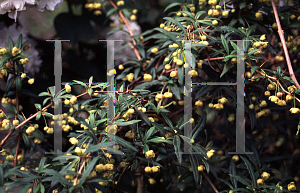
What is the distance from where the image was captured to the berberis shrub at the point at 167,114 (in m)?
0.63

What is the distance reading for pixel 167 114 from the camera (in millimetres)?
816

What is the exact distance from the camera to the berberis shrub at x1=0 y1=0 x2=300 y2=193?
0.63 m

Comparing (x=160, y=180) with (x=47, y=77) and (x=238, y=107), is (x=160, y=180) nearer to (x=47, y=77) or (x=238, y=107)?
(x=238, y=107)

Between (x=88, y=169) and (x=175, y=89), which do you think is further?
(x=175, y=89)

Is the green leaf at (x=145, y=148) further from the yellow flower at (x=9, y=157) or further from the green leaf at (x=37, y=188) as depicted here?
the yellow flower at (x=9, y=157)

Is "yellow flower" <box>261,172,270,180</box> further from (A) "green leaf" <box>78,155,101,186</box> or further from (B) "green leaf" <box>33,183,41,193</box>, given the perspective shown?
(B) "green leaf" <box>33,183,41,193</box>

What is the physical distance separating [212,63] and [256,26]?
0.19 m

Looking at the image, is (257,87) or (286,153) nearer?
(257,87)

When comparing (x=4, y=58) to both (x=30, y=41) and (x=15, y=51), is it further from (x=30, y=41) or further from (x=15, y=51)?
(x=30, y=41)

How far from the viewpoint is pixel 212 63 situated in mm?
806

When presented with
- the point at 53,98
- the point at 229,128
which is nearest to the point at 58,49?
the point at 53,98

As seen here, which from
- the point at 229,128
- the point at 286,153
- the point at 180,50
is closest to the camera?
the point at 180,50

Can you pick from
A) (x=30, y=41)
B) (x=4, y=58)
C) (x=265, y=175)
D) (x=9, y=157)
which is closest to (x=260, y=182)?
(x=265, y=175)

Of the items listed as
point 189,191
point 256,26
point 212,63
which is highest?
point 256,26
